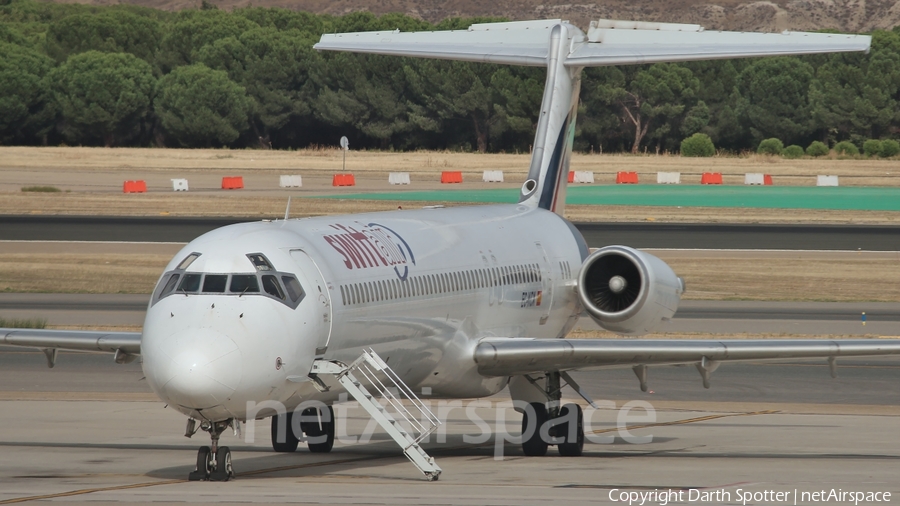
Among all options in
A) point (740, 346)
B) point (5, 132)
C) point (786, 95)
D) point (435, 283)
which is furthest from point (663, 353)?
point (5, 132)

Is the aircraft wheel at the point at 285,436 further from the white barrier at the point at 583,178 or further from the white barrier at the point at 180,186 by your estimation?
the white barrier at the point at 583,178

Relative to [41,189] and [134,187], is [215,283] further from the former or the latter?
[41,189]

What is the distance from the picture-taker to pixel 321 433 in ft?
60.4

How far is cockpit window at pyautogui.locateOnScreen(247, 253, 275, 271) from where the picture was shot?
14680 mm

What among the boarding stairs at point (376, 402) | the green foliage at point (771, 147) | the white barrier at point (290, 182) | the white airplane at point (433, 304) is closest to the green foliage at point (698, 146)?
the green foliage at point (771, 147)

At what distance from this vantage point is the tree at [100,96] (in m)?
118

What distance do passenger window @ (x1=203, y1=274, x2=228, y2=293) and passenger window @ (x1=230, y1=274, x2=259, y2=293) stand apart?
0.32 feet

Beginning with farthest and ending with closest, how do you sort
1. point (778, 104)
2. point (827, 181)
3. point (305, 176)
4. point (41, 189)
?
1. point (778, 104)
2. point (305, 176)
3. point (827, 181)
4. point (41, 189)

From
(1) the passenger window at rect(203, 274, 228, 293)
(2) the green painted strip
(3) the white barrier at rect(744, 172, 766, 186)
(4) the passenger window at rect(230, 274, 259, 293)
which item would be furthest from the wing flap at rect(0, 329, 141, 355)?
(3) the white barrier at rect(744, 172, 766, 186)

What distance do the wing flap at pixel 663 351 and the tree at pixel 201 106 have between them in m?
103

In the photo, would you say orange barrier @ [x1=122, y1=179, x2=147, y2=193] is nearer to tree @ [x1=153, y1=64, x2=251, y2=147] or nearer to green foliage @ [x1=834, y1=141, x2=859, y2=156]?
tree @ [x1=153, y1=64, x2=251, y2=147]

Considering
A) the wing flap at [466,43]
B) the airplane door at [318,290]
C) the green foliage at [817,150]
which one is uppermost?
the wing flap at [466,43]

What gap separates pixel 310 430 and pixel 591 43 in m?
9.77

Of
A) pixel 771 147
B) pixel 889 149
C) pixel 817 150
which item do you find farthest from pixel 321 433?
→ pixel 771 147
